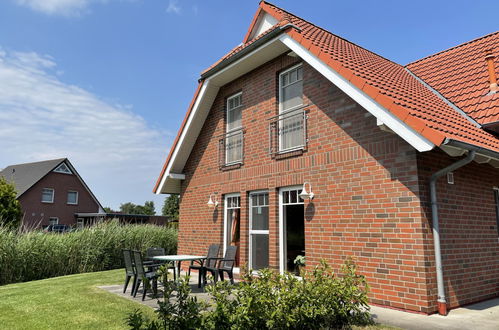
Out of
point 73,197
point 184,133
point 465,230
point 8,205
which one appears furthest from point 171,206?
point 465,230

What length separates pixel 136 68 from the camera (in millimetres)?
10250

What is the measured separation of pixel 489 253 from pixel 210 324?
6118mm

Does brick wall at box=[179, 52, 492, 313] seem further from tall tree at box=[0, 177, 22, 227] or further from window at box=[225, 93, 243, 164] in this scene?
tall tree at box=[0, 177, 22, 227]

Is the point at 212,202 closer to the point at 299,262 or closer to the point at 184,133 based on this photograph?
the point at 184,133

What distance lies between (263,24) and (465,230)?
7499mm

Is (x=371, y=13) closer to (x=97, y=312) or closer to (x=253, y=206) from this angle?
(x=253, y=206)

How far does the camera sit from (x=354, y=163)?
6.86 m

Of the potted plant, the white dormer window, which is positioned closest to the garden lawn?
the potted plant

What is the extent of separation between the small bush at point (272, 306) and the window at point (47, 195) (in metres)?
37.3

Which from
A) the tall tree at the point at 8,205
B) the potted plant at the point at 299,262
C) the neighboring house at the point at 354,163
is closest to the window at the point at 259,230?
the neighboring house at the point at 354,163

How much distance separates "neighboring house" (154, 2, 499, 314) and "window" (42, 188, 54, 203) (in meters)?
30.7

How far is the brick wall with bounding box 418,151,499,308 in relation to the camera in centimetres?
594

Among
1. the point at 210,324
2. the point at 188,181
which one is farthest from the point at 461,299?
the point at 188,181

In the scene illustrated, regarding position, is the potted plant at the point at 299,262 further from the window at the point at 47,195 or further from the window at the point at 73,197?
the window at the point at 73,197
